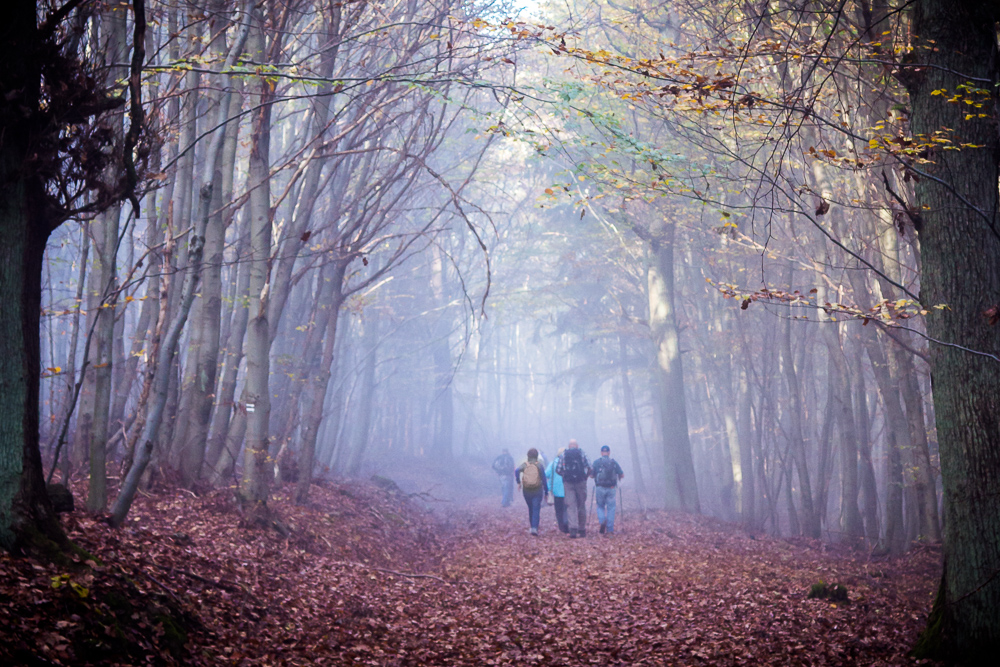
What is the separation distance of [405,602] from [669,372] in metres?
13.9

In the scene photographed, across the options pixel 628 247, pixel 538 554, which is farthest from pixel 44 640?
pixel 628 247

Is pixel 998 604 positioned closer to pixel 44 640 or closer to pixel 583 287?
pixel 44 640

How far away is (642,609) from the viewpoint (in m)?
8.12

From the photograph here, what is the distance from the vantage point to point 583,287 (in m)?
29.4

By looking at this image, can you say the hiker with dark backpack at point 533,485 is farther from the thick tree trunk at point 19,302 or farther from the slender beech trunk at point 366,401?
the thick tree trunk at point 19,302

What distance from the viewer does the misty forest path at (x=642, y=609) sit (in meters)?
6.20

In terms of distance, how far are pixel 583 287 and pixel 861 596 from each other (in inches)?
864

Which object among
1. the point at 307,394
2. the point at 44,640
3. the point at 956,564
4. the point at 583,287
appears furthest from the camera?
the point at 583,287

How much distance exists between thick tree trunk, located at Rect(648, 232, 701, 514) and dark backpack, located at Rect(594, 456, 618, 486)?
18.9ft

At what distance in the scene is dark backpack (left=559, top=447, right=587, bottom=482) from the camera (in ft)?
48.0

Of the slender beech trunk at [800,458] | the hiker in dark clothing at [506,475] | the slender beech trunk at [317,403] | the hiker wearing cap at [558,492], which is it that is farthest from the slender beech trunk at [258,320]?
the hiker in dark clothing at [506,475]

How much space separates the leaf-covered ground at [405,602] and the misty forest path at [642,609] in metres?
0.03

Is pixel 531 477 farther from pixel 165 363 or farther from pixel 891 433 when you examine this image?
pixel 165 363

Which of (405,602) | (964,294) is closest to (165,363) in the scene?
(405,602)
